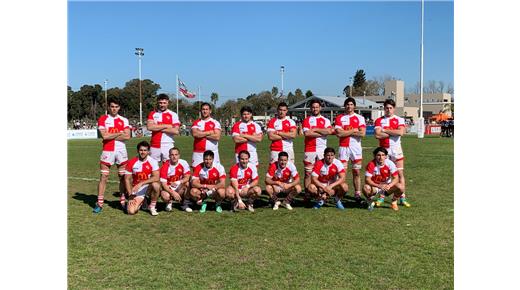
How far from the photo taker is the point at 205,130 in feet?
24.9

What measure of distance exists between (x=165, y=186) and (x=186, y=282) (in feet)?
10.7

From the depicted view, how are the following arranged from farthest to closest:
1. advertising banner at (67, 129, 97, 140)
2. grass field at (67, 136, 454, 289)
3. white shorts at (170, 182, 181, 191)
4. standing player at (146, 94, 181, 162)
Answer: advertising banner at (67, 129, 97, 140)
standing player at (146, 94, 181, 162)
white shorts at (170, 182, 181, 191)
grass field at (67, 136, 454, 289)

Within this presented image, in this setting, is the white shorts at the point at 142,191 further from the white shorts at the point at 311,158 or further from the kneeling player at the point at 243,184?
the white shorts at the point at 311,158

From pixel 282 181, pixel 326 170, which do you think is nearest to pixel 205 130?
pixel 282 181

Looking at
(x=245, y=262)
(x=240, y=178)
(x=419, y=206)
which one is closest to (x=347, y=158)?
(x=419, y=206)

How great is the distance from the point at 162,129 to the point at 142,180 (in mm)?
989

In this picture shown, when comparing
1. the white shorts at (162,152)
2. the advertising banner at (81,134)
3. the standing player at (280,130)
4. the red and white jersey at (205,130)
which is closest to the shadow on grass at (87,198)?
the white shorts at (162,152)

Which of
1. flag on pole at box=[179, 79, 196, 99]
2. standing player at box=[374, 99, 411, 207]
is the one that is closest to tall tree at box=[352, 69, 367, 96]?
flag on pole at box=[179, 79, 196, 99]

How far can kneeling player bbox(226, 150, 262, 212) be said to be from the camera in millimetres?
6992

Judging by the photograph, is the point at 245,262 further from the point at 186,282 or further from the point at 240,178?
the point at 240,178

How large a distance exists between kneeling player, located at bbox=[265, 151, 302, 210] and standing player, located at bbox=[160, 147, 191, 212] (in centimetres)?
137

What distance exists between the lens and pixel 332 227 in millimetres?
5992

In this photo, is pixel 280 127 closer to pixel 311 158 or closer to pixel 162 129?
pixel 311 158

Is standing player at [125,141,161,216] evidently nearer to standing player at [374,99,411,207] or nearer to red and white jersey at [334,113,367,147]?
red and white jersey at [334,113,367,147]
